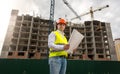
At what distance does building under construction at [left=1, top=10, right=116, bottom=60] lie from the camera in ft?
177

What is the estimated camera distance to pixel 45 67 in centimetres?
703

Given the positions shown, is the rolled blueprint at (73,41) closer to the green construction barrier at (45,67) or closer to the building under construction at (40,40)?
the green construction barrier at (45,67)

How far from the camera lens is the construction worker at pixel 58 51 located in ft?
11.1

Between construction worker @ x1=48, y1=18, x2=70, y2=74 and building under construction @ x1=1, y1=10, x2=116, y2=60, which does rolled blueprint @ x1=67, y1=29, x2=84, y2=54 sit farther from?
building under construction @ x1=1, y1=10, x2=116, y2=60

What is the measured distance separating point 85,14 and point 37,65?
7391 centimetres

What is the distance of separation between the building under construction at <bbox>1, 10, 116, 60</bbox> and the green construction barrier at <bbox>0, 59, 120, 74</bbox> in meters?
45.7

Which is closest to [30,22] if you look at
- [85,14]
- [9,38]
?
[9,38]

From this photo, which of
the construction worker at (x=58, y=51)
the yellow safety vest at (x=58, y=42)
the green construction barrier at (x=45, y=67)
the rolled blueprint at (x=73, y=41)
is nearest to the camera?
the construction worker at (x=58, y=51)

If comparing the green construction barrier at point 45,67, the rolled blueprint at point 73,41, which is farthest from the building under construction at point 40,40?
the rolled blueprint at point 73,41

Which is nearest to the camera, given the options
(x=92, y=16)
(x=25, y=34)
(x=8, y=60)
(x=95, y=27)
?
(x=8, y=60)

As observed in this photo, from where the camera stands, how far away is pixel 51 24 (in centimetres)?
5591

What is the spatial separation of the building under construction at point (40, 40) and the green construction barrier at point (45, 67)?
45696 mm

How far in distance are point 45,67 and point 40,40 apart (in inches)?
1959

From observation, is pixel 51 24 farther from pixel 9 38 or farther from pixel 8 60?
pixel 8 60
